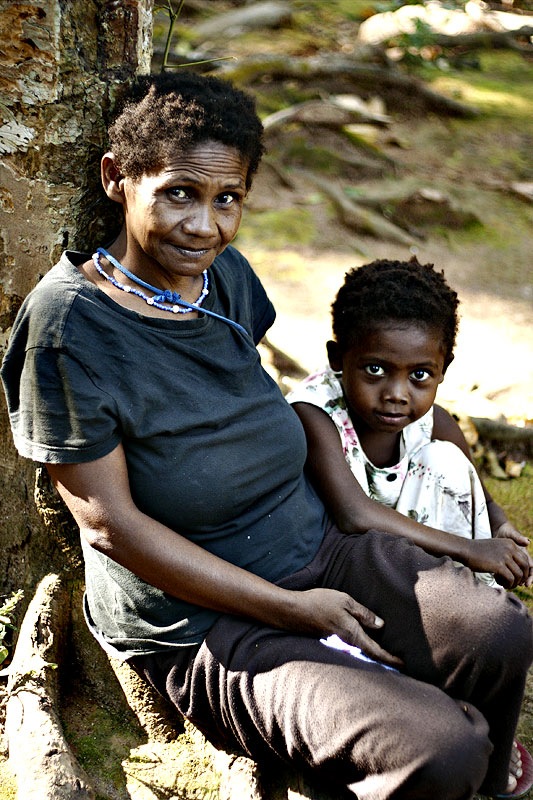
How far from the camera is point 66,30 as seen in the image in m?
2.03

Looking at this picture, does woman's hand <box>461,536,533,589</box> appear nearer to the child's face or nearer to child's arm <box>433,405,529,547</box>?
child's arm <box>433,405,529,547</box>

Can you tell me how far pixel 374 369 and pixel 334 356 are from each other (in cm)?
21

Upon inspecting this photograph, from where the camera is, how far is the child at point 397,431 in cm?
236

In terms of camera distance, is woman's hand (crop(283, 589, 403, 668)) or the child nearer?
woman's hand (crop(283, 589, 403, 668))

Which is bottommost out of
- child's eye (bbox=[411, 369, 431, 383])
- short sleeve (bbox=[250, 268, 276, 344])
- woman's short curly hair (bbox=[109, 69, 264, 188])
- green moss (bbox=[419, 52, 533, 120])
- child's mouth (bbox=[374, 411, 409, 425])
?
green moss (bbox=[419, 52, 533, 120])

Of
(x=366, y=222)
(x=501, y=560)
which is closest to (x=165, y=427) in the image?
(x=501, y=560)

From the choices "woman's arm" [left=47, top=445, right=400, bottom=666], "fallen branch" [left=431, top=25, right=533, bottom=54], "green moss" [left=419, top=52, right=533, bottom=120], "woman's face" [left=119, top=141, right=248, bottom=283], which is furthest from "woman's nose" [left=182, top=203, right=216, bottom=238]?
"fallen branch" [left=431, top=25, right=533, bottom=54]

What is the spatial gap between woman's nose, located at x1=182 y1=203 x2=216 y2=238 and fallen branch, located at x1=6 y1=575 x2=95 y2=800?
1228mm

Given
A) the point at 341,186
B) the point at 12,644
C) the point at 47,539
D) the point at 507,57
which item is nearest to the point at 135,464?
the point at 47,539

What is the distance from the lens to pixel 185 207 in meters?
1.89

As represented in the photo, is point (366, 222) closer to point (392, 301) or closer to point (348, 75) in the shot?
point (348, 75)

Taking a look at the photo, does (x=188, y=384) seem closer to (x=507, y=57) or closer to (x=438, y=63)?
(x=438, y=63)

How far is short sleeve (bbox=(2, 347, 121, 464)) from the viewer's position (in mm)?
1758

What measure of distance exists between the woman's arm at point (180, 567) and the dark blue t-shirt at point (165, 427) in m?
0.06
